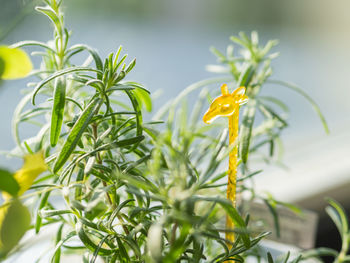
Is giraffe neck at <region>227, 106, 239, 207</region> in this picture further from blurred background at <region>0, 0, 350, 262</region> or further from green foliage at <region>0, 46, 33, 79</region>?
blurred background at <region>0, 0, 350, 262</region>

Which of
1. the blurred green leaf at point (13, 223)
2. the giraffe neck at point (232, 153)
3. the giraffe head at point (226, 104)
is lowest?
the blurred green leaf at point (13, 223)

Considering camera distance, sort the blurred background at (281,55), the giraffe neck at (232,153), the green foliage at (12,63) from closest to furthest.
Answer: the green foliage at (12,63)
the giraffe neck at (232,153)
the blurred background at (281,55)

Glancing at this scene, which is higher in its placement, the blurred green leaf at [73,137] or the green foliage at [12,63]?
the green foliage at [12,63]

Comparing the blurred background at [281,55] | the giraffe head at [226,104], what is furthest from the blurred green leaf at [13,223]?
the blurred background at [281,55]

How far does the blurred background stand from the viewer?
125 centimetres

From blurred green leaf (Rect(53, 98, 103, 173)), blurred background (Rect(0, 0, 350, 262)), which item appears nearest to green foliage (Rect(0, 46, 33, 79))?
blurred green leaf (Rect(53, 98, 103, 173))

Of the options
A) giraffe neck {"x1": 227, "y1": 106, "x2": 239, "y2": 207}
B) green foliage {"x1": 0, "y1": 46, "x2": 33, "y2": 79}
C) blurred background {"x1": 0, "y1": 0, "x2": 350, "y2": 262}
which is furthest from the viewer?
blurred background {"x1": 0, "y1": 0, "x2": 350, "y2": 262}

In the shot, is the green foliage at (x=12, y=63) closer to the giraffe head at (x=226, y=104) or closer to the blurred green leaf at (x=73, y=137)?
the blurred green leaf at (x=73, y=137)

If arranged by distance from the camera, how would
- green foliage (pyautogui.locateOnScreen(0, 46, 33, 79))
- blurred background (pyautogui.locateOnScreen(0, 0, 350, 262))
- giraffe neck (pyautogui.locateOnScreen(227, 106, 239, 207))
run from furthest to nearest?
blurred background (pyautogui.locateOnScreen(0, 0, 350, 262))
giraffe neck (pyautogui.locateOnScreen(227, 106, 239, 207))
green foliage (pyautogui.locateOnScreen(0, 46, 33, 79))

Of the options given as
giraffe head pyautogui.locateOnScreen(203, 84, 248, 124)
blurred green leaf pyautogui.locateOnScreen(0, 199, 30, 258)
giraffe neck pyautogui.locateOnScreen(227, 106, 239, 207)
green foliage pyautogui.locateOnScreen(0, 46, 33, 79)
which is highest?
green foliage pyautogui.locateOnScreen(0, 46, 33, 79)

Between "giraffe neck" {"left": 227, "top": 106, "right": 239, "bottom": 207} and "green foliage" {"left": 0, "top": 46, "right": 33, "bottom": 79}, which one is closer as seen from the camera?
"green foliage" {"left": 0, "top": 46, "right": 33, "bottom": 79}

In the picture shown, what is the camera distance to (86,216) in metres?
0.50

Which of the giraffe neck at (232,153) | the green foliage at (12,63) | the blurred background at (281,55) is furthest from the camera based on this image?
the blurred background at (281,55)

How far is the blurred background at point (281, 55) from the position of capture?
4.09ft
